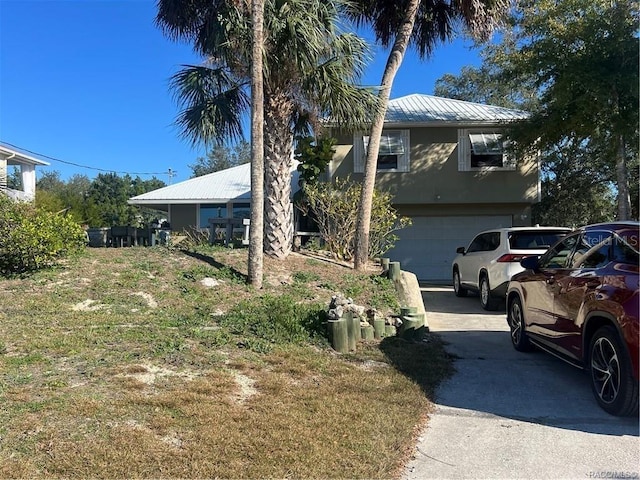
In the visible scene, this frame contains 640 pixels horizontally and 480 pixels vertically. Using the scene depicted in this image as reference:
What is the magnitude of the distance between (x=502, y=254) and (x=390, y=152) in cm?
703

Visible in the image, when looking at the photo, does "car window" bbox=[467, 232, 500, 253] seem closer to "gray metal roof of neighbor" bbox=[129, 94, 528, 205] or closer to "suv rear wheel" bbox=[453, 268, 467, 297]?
"suv rear wheel" bbox=[453, 268, 467, 297]

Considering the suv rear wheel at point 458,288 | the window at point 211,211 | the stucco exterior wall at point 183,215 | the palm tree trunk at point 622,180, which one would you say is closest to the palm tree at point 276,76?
the suv rear wheel at point 458,288

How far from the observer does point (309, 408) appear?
175 inches

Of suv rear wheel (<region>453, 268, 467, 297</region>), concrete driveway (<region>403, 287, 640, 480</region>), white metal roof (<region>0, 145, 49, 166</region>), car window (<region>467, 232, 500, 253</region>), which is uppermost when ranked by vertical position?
white metal roof (<region>0, 145, 49, 166</region>)

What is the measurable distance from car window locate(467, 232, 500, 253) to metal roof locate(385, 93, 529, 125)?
209 inches

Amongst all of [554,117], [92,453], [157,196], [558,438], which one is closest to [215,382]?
[92,453]

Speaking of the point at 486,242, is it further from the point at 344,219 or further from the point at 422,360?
the point at 422,360

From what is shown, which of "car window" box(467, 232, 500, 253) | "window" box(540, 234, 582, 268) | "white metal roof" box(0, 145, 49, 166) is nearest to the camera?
"window" box(540, 234, 582, 268)

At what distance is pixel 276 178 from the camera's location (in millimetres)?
10344

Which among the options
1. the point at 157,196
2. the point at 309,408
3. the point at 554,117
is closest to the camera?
the point at 309,408

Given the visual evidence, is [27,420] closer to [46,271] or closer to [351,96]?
[46,271]

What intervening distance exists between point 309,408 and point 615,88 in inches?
418

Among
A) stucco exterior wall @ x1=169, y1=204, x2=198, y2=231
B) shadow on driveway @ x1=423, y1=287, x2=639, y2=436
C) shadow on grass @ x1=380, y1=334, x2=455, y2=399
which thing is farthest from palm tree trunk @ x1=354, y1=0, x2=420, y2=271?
stucco exterior wall @ x1=169, y1=204, x2=198, y2=231

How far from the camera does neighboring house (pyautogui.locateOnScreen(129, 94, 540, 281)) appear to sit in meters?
16.0
